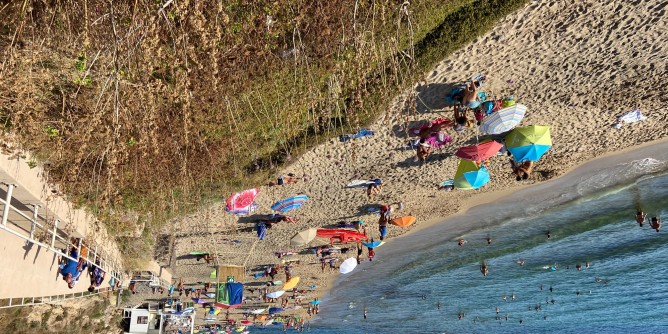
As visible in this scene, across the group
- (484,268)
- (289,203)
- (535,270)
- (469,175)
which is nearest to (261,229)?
(289,203)

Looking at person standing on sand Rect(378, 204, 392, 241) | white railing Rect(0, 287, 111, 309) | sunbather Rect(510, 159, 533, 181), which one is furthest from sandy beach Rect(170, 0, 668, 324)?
white railing Rect(0, 287, 111, 309)

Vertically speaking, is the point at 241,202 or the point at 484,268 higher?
the point at 241,202

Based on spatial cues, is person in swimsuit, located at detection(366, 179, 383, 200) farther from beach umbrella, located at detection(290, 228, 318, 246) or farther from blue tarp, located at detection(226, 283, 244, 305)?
blue tarp, located at detection(226, 283, 244, 305)

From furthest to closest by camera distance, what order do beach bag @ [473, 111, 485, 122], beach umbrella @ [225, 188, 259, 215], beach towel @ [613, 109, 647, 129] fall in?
beach umbrella @ [225, 188, 259, 215] < beach towel @ [613, 109, 647, 129] < beach bag @ [473, 111, 485, 122]

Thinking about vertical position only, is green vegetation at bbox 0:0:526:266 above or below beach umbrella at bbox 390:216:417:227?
above

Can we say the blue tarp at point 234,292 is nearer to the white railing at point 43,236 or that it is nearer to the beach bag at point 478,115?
the white railing at point 43,236

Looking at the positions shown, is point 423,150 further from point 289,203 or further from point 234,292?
point 234,292
